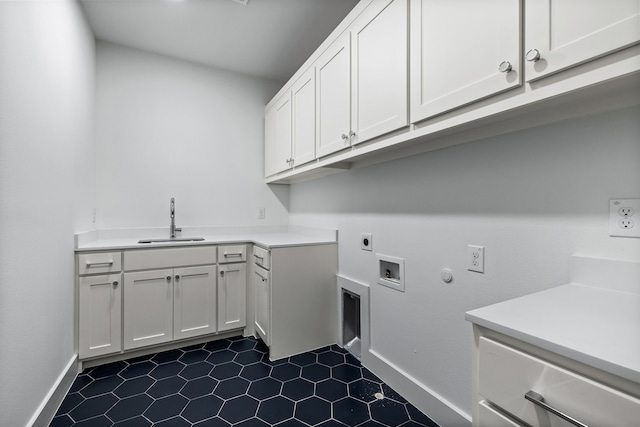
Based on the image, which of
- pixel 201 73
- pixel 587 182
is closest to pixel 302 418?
pixel 587 182

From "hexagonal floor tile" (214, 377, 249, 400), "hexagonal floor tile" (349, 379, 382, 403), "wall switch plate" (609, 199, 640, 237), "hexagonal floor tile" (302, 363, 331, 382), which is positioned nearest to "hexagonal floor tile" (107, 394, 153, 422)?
"hexagonal floor tile" (214, 377, 249, 400)

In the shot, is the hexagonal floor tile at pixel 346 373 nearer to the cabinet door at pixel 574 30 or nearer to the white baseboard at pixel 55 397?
the white baseboard at pixel 55 397

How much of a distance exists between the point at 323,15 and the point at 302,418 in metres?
2.55

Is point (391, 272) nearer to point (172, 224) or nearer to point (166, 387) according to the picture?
point (166, 387)

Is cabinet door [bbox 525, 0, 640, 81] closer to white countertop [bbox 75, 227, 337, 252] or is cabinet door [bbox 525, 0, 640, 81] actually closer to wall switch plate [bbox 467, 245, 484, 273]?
wall switch plate [bbox 467, 245, 484, 273]

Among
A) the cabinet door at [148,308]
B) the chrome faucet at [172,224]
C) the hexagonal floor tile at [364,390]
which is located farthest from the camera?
the chrome faucet at [172,224]

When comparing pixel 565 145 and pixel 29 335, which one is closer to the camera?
pixel 565 145

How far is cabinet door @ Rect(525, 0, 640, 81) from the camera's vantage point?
0.70m

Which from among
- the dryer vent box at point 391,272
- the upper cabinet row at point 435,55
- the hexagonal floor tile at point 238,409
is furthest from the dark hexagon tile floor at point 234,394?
the upper cabinet row at point 435,55

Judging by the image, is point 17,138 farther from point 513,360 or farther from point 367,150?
point 513,360

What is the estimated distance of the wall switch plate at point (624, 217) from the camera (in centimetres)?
87

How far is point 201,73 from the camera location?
2.86m

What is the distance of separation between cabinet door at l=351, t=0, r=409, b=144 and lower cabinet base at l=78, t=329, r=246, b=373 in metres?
1.96

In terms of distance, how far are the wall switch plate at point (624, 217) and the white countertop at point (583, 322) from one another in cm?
10
